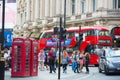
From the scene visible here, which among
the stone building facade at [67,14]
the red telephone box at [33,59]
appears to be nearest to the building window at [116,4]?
the stone building facade at [67,14]

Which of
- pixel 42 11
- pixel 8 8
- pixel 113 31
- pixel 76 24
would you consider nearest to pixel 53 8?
pixel 42 11

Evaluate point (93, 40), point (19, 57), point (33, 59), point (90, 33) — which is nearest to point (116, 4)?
point (90, 33)

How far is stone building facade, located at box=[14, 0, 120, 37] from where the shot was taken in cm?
5709

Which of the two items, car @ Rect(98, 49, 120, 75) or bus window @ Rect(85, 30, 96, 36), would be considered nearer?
car @ Rect(98, 49, 120, 75)

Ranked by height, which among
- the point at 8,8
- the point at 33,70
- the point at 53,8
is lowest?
the point at 33,70

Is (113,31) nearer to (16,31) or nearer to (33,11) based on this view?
(33,11)

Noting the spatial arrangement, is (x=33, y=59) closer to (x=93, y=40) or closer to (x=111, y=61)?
(x=111, y=61)

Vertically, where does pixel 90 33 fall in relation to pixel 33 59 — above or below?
above

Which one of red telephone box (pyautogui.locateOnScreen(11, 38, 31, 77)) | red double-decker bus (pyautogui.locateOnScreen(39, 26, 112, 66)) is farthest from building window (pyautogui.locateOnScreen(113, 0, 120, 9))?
red telephone box (pyautogui.locateOnScreen(11, 38, 31, 77))

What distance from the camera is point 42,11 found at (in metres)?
78.6

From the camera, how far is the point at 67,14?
226 feet

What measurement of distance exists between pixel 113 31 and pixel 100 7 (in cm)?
1052

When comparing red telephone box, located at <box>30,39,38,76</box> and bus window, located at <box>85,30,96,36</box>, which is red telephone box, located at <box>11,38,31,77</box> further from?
bus window, located at <box>85,30,96,36</box>

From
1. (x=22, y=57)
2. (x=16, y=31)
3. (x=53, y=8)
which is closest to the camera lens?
(x=22, y=57)
